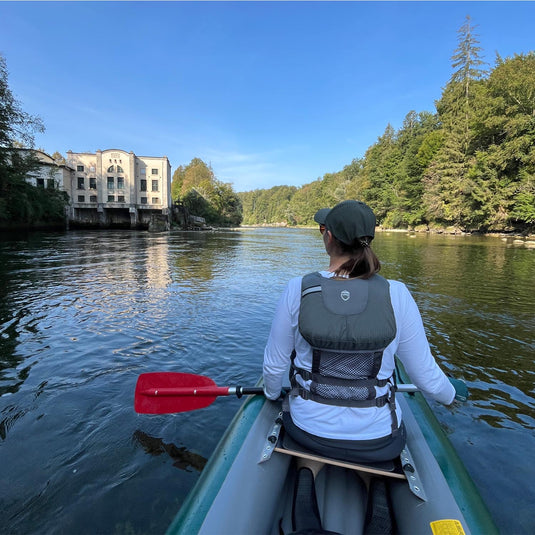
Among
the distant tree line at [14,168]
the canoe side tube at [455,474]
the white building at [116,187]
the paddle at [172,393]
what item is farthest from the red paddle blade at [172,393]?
the white building at [116,187]

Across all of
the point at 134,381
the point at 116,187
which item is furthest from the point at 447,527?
the point at 116,187

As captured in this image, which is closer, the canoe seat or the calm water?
the canoe seat

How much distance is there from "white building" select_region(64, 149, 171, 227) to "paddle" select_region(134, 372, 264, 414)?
2060 inches

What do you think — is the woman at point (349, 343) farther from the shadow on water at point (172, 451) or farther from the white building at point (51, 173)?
the white building at point (51, 173)

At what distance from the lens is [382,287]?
1699 millimetres

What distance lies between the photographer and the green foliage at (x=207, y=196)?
71819 mm

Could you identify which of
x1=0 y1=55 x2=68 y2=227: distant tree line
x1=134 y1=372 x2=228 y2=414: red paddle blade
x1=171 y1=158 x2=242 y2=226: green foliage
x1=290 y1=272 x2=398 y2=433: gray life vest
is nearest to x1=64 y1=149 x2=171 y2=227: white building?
x1=171 y1=158 x2=242 y2=226: green foliage

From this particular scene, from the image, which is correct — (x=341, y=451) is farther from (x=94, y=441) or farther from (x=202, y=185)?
(x=202, y=185)

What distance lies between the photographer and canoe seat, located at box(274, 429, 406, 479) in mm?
1700

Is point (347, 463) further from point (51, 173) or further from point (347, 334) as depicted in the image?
point (51, 173)

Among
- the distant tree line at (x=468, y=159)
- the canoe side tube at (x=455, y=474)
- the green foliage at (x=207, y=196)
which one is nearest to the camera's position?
the canoe side tube at (x=455, y=474)

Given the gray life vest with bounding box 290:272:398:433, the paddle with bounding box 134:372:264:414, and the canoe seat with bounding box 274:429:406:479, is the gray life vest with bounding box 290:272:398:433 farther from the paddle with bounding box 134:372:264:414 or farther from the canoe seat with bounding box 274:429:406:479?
the paddle with bounding box 134:372:264:414

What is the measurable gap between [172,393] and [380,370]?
76.0 inches

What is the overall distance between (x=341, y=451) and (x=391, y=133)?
91280 millimetres
